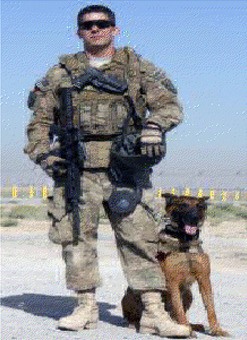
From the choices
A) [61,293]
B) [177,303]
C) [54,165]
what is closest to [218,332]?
[177,303]

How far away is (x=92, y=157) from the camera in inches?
328

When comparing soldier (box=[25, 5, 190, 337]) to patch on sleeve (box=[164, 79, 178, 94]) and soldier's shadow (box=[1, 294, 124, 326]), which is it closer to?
patch on sleeve (box=[164, 79, 178, 94])

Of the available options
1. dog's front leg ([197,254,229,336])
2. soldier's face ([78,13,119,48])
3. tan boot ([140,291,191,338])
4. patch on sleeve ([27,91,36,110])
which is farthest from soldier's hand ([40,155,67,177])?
dog's front leg ([197,254,229,336])

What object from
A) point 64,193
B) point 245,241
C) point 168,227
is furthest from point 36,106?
point 245,241

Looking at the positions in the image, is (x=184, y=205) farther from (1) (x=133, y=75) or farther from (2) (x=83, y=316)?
(2) (x=83, y=316)

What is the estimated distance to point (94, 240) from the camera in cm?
840

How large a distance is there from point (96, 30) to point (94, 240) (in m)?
1.60

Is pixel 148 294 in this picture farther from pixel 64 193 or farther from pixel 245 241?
pixel 245 241

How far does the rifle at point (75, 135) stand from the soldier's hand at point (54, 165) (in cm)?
7

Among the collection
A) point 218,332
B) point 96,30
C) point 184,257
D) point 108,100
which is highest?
point 96,30

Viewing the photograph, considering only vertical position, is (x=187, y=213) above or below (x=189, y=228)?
A: above

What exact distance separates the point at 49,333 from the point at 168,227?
1.19m

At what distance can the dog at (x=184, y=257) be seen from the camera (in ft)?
26.4

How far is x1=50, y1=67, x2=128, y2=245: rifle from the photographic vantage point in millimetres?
8234
